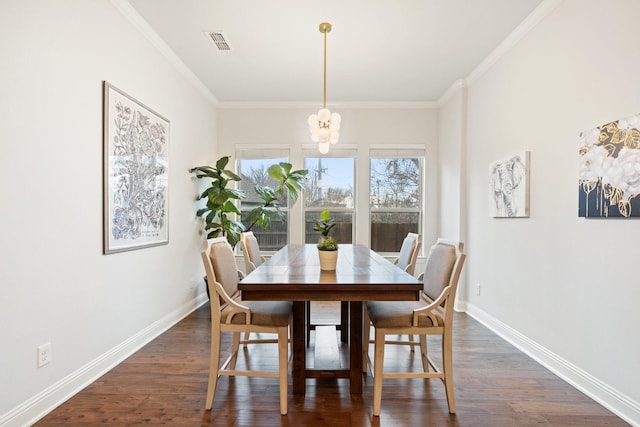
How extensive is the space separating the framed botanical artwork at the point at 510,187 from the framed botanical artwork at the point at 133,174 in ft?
10.7

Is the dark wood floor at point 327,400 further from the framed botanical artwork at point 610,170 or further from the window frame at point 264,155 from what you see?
the window frame at point 264,155

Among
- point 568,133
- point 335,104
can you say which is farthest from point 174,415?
point 335,104

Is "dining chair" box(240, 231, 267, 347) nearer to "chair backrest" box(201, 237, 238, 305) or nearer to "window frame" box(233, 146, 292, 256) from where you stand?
"chair backrest" box(201, 237, 238, 305)

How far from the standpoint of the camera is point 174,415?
6.57 feet

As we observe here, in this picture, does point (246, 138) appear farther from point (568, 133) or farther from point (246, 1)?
point (568, 133)

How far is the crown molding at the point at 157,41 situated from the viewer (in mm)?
2730

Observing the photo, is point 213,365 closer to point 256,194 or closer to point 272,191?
point 272,191

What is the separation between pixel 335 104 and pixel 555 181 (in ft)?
10.4

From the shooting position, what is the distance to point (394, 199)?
5238 mm

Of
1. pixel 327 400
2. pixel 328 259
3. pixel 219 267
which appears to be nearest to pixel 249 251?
pixel 219 267

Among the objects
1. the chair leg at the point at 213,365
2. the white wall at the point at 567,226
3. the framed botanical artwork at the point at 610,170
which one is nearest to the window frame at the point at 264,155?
the white wall at the point at 567,226

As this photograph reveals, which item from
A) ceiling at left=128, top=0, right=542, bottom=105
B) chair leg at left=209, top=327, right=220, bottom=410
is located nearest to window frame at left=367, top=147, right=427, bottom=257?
ceiling at left=128, top=0, right=542, bottom=105

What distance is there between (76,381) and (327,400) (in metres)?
1.60

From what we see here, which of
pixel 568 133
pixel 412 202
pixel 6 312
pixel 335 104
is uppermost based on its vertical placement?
pixel 335 104
